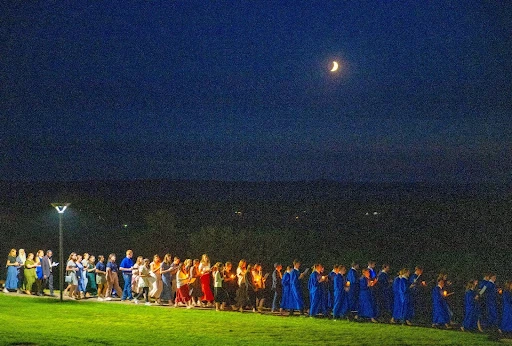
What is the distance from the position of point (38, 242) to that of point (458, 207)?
35.1 meters

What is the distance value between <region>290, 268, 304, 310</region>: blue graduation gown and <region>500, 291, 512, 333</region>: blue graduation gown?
6.45 meters

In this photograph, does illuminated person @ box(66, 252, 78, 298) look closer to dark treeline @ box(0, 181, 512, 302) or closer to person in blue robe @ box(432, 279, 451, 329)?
dark treeline @ box(0, 181, 512, 302)

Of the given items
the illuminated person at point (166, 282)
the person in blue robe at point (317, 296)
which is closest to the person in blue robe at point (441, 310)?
the person in blue robe at point (317, 296)

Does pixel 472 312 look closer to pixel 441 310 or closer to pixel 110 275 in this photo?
pixel 441 310

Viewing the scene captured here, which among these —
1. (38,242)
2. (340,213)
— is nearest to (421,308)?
(38,242)

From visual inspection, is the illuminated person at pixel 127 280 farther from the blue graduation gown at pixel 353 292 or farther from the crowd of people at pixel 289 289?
the blue graduation gown at pixel 353 292

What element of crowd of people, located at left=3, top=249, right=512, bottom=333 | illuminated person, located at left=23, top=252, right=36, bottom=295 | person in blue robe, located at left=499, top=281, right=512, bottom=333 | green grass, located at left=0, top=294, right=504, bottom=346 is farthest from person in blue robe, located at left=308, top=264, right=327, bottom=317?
illuminated person, located at left=23, top=252, right=36, bottom=295

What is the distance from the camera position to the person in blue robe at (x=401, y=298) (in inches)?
872

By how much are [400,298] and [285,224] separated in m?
35.2

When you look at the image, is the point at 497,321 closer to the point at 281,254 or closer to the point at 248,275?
the point at 248,275

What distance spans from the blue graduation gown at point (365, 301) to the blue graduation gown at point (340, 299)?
1.50ft

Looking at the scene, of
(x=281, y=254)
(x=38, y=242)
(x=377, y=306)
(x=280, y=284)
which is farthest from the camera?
(x=38, y=242)

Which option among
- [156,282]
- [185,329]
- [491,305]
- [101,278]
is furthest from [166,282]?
[491,305]

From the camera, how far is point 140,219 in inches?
2771
